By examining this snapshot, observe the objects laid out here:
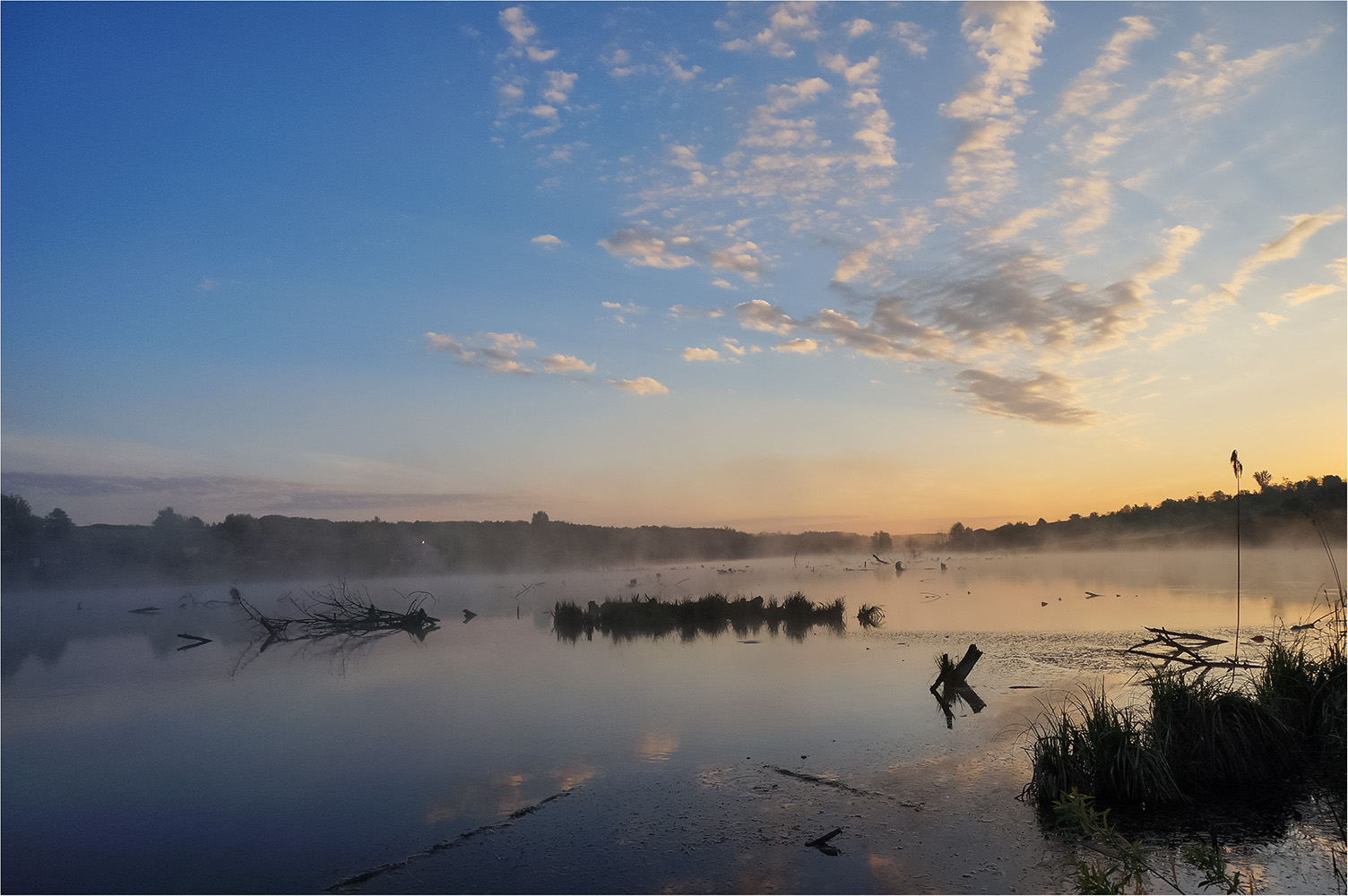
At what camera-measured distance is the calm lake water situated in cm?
710

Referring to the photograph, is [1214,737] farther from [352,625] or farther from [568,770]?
[352,625]

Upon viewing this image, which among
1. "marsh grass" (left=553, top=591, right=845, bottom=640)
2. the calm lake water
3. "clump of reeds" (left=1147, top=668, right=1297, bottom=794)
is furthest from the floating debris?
"marsh grass" (left=553, top=591, right=845, bottom=640)

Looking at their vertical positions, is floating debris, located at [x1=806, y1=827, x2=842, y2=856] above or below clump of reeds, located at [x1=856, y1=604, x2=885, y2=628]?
above

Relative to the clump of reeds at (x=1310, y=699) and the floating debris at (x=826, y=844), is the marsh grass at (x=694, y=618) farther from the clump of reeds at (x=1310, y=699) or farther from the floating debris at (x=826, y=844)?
the floating debris at (x=826, y=844)

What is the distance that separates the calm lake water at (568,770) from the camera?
23.3 feet

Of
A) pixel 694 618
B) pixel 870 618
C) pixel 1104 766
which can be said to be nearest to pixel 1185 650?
pixel 1104 766

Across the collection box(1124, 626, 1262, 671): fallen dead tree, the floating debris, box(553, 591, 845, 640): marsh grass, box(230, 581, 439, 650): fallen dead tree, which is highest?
box(1124, 626, 1262, 671): fallen dead tree

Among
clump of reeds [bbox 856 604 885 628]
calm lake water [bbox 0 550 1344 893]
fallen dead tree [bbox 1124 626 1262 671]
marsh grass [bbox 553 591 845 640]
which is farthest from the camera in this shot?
marsh grass [bbox 553 591 845 640]

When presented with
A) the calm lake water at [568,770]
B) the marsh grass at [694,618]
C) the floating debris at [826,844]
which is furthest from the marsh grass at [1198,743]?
the marsh grass at [694,618]

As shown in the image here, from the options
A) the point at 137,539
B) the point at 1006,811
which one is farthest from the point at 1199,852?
the point at 137,539

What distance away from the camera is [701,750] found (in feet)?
36.5

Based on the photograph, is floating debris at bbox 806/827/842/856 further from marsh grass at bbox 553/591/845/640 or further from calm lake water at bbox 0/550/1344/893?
marsh grass at bbox 553/591/845/640

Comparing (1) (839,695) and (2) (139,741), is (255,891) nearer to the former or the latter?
(2) (139,741)

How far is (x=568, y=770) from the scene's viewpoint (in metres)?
10.5
